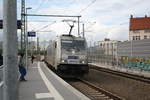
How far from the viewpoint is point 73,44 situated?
79.7ft

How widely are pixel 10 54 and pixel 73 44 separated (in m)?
20.0

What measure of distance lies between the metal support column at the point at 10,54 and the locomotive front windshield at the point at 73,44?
19625 millimetres

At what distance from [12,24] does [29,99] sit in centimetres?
745

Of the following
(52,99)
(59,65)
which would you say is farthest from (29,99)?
(59,65)

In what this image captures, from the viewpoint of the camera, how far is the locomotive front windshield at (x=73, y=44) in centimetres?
2408

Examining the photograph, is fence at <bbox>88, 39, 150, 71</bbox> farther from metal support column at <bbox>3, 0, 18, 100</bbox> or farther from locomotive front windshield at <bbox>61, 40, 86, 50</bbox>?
metal support column at <bbox>3, 0, 18, 100</bbox>

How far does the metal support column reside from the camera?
4.28 meters

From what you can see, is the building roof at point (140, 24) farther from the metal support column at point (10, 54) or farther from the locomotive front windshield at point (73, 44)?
the metal support column at point (10, 54)

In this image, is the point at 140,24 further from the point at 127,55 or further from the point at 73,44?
the point at 73,44

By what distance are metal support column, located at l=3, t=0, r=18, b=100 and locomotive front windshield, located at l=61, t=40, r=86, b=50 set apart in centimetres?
1963

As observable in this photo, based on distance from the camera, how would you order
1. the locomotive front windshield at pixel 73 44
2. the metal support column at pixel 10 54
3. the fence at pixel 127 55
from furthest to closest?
A: the fence at pixel 127 55 < the locomotive front windshield at pixel 73 44 < the metal support column at pixel 10 54

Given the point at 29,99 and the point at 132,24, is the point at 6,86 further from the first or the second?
the point at 132,24

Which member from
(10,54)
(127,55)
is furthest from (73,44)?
(10,54)

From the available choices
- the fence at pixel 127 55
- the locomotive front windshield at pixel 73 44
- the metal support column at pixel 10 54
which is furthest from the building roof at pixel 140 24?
the metal support column at pixel 10 54
